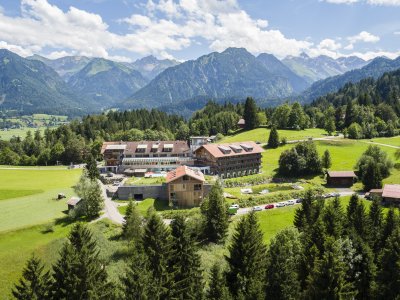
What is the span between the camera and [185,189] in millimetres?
81688

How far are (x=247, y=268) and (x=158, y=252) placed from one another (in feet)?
34.9

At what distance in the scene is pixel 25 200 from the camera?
87500 mm

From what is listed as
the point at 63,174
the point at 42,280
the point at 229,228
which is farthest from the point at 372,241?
the point at 63,174

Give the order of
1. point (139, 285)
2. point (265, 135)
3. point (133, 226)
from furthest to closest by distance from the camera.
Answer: point (265, 135) < point (133, 226) < point (139, 285)

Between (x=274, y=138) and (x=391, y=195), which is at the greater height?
(x=274, y=138)

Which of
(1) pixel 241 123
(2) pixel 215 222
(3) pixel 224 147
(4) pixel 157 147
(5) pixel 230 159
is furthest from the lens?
(1) pixel 241 123

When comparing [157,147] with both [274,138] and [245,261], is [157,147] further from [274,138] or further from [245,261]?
[245,261]

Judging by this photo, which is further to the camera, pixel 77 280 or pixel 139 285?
pixel 77 280

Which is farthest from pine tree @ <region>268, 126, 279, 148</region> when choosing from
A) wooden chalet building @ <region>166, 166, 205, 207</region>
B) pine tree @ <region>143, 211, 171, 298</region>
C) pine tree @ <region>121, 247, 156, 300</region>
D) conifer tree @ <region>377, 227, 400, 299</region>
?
pine tree @ <region>121, 247, 156, 300</region>

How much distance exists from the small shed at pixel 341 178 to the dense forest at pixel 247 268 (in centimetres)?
4288

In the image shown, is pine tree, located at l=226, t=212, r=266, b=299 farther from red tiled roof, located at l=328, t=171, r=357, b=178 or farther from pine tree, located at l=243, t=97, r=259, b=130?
pine tree, located at l=243, t=97, r=259, b=130

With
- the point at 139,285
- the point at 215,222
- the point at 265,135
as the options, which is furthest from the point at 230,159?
the point at 139,285

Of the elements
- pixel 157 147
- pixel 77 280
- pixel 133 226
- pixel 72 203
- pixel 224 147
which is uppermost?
pixel 157 147

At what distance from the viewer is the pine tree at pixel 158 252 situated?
37.3m
